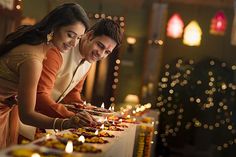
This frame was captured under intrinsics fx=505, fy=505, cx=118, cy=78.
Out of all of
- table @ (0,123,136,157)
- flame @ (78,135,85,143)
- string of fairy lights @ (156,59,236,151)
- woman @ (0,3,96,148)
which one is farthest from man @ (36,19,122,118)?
string of fairy lights @ (156,59,236,151)

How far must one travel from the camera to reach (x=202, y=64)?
6.54 metres

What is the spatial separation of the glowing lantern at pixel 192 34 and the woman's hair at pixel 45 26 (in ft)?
7.77

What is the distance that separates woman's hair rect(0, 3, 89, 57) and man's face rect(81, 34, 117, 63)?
26 centimetres

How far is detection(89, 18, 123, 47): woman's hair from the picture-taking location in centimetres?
442

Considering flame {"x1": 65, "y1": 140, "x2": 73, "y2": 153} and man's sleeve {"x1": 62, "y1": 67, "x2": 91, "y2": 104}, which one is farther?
man's sleeve {"x1": 62, "y1": 67, "x2": 91, "y2": 104}

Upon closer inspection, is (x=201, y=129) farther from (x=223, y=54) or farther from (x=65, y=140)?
(x=65, y=140)

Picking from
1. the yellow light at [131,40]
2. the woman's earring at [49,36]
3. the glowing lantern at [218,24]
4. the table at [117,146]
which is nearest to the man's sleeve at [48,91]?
the woman's earring at [49,36]

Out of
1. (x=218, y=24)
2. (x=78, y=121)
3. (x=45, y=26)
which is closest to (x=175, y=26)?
(x=218, y=24)

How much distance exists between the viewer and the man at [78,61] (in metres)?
4.14

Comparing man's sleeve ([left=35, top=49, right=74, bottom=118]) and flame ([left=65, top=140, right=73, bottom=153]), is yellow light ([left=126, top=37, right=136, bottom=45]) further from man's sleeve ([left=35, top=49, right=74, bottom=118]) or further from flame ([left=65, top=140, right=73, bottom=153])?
flame ([left=65, top=140, right=73, bottom=153])

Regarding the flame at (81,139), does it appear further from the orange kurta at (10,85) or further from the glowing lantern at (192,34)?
the glowing lantern at (192,34)

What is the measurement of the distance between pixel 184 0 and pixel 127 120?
85.3 inches

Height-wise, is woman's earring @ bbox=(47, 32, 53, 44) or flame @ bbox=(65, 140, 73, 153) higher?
woman's earring @ bbox=(47, 32, 53, 44)

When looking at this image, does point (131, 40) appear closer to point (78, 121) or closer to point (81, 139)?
point (78, 121)
